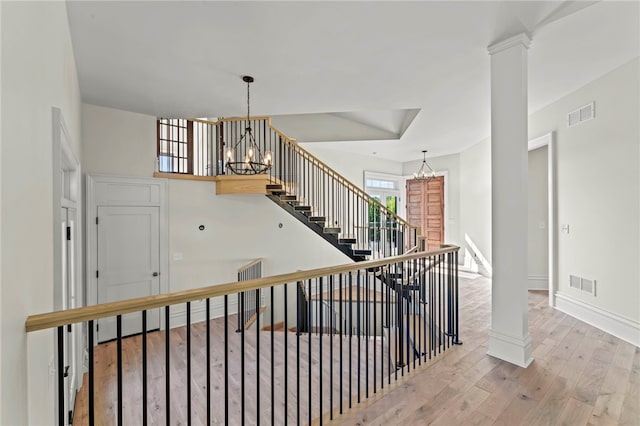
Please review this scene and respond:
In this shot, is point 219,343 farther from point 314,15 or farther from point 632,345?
point 632,345

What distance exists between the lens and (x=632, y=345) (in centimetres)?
303

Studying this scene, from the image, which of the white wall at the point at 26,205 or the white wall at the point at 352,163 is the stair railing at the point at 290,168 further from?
the white wall at the point at 26,205

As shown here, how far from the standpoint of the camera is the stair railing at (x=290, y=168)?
5156mm

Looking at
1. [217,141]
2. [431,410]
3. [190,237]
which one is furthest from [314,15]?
[190,237]

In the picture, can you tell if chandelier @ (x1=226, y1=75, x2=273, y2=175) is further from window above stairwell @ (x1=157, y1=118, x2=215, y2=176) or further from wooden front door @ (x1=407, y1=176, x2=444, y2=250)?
wooden front door @ (x1=407, y1=176, x2=444, y2=250)

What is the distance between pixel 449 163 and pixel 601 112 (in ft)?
14.2

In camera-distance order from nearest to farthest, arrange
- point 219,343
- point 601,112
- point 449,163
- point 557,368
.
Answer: point 557,368 < point 601,112 < point 219,343 < point 449,163

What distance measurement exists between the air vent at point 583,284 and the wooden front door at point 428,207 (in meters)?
3.94

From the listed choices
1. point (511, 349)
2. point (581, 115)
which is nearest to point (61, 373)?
point (511, 349)

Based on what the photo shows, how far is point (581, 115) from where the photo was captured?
374cm

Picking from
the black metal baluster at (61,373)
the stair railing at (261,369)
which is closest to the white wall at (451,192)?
the stair railing at (261,369)

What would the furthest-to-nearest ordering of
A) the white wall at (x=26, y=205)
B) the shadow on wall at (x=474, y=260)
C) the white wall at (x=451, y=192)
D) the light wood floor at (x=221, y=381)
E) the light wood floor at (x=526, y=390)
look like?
the white wall at (x=451, y=192) < the shadow on wall at (x=474, y=260) < the light wood floor at (x=221, y=381) < the light wood floor at (x=526, y=390) < the white wall at (x=26, y=205)

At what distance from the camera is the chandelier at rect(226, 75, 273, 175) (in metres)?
3.81

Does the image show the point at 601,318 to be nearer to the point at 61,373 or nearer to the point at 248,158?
the point at 248,158
